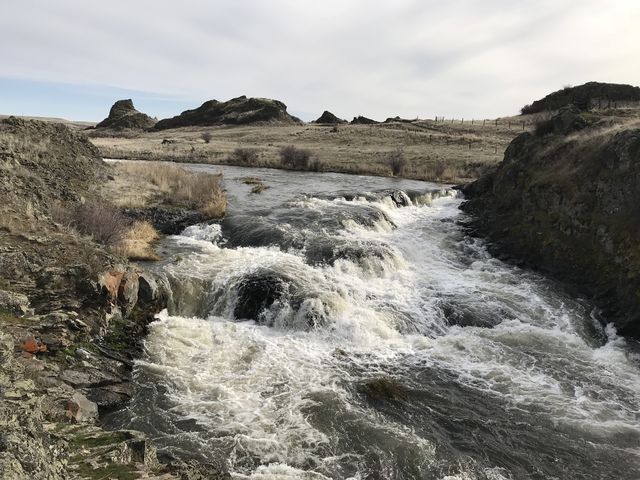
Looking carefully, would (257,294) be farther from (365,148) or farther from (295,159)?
(365,148)

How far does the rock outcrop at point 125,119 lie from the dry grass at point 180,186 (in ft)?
252

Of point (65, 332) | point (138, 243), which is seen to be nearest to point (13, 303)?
point (65, 332)

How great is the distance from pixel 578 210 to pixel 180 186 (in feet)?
68.2

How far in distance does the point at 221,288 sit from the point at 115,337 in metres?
4.38

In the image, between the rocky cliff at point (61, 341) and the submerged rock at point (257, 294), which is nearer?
→ the rocky cliff at point (61, 341)

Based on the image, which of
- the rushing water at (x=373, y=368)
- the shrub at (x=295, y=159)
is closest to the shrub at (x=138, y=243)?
the rushing water at (x=373, y=368)

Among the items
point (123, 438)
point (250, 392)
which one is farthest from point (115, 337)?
point (123, 438)

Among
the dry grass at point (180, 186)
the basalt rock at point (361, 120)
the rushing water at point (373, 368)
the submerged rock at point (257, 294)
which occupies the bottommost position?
the rushing water at point (373, 368)

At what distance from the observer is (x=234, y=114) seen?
99750 mm

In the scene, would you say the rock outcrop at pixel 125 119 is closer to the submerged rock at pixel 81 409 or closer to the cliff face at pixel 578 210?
the cliff face at pixel 578 210

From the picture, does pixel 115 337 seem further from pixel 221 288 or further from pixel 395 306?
pixel 395 306

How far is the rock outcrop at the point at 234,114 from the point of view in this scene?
319ft

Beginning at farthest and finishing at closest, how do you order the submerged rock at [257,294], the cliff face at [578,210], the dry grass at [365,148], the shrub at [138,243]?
the dry grass at [365,148] → the shrub at [138,243] → the cliff face at [578,210] → the submerged rock at [257,294]

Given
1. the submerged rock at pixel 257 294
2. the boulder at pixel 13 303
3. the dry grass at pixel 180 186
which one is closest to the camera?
the boulder at pixel 13 303
